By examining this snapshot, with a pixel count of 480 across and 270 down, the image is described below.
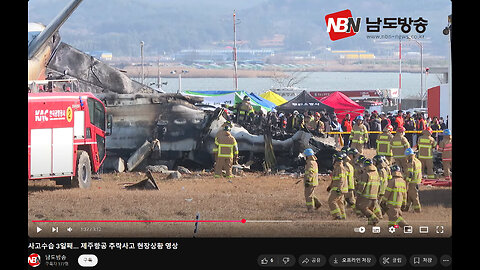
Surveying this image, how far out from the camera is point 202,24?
9.71m

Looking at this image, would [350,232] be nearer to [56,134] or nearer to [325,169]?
[56,134]

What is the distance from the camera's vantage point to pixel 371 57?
9242 mm

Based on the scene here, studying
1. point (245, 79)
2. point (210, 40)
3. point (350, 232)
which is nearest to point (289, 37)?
point (210, 40)

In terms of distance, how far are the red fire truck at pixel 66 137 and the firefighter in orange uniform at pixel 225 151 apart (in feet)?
13.5

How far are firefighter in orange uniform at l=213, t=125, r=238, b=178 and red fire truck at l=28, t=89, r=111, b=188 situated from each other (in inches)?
162

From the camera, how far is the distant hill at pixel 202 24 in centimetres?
813

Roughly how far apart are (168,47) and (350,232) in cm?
401

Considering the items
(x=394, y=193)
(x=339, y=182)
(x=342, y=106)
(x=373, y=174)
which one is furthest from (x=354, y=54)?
(x=342, y=106)

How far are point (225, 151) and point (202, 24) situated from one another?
595 inches

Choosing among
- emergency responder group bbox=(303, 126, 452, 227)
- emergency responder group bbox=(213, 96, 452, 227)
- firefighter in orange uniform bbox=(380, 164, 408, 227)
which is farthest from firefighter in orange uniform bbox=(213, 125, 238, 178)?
firefighter in orange uniform bbox=(380, 164, 408, 227)

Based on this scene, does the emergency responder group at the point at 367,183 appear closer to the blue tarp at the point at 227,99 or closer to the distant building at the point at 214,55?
the distant building at the point at 214,55

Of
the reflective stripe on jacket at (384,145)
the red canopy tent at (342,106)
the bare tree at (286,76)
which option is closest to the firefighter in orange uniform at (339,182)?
the bare tree at (286,76)

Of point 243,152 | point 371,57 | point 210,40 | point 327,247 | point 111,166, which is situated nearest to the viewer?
point 327,247
